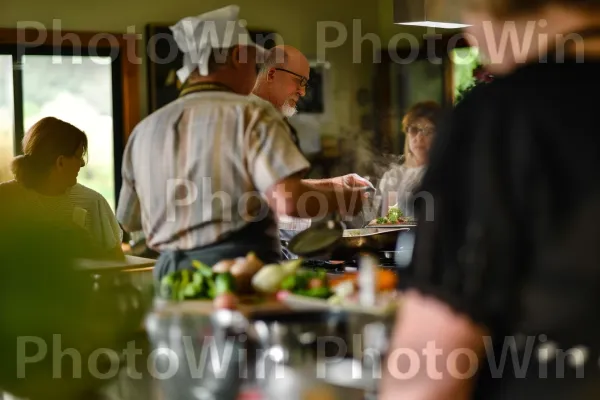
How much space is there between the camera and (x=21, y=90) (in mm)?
6562

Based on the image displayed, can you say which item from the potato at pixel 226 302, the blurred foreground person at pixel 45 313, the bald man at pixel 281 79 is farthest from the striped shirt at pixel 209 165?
the blurred foreground person at pixel 45 313

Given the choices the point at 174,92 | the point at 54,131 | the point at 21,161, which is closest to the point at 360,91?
the point at 174,92

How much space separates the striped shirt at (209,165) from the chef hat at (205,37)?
0.09 meters

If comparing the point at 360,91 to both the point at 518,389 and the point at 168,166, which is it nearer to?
the point at 168,166

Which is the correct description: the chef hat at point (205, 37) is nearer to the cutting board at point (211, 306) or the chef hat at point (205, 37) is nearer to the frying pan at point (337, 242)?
the frying pan at point (337, 242)

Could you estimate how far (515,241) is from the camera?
0.91 m

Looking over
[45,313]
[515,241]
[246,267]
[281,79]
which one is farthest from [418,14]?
[45,313]

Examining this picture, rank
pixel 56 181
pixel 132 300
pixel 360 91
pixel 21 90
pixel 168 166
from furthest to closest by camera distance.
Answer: pixel 360 91, pixel 21 90, pixel 56 181, pixel 168 166, pixel 132 300

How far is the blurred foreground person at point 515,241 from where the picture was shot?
2.98ft

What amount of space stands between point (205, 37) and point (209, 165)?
0.38 meters

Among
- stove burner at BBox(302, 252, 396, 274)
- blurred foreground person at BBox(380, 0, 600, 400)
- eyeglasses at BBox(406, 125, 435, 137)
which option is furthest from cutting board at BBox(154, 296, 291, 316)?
eyeglasses at BBox(406, 125, 435, 137)

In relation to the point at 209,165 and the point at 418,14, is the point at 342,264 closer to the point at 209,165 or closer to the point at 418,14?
the point at 209,165

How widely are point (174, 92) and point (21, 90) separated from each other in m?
1.06

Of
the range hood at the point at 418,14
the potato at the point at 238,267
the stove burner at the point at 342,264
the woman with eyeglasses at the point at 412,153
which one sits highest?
the range hood at the point at 418,14
